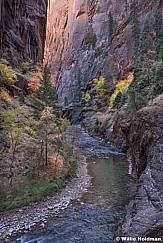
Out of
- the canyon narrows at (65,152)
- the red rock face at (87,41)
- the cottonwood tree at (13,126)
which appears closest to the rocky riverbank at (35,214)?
the canyon narrows at (65,152)

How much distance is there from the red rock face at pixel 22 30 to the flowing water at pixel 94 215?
1915cm

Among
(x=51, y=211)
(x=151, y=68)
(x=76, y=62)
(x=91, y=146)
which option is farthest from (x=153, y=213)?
(x=76, y=62)

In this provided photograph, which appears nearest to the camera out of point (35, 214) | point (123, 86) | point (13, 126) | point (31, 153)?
point (35, 214)

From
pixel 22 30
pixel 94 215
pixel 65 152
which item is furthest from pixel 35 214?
pixel 22 30

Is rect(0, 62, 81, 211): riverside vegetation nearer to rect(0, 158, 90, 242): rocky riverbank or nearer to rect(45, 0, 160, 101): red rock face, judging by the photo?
rect(0, 158, 90, 242): rocky riverbank

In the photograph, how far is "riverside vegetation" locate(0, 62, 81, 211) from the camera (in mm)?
17391

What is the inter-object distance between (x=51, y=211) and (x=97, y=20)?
8627 cm

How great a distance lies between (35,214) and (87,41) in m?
85.7

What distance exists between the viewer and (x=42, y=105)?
2547 centimetres

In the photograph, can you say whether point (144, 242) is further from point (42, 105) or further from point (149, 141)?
point (42, 105)

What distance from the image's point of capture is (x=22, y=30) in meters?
39.2

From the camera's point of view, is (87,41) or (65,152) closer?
(65,152)

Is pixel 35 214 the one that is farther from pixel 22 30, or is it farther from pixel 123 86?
pixel 123 86

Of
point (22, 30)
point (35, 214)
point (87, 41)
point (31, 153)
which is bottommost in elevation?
point (35, 214)
